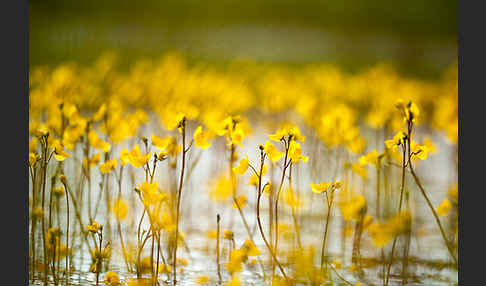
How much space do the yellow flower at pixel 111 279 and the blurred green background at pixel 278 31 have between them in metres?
1.03

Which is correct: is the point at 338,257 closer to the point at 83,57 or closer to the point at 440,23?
the point at 83,57

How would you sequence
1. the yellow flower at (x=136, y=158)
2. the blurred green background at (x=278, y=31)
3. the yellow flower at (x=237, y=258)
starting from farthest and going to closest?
the blurred green background at (x=278, y=31) → the yellow flower at (x=136, y=158) → the yellow flower at (x=237, y=258)

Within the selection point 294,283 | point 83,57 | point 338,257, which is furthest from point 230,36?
point 294,283

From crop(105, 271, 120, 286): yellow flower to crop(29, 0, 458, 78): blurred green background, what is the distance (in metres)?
1.03

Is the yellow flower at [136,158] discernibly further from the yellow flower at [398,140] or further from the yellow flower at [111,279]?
the yellow flower at [398,140]

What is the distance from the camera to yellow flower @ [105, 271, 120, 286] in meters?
1.43

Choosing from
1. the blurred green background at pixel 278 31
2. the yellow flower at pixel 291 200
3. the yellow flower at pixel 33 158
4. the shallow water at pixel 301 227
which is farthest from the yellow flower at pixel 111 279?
the blurred green background at pixel 278 31

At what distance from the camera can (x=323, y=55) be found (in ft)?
18.2

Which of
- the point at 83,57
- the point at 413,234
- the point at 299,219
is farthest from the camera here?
the point at 83,57

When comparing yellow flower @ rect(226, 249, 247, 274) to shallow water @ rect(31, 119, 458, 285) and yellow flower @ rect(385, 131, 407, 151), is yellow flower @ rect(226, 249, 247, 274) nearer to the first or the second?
shallow water @ rect(31, 119, 458, 285)

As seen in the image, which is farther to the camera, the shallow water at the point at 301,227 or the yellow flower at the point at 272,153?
the shallow water at the point at 301,227

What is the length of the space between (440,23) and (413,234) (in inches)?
94.1

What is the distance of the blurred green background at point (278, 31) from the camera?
3.21 metres

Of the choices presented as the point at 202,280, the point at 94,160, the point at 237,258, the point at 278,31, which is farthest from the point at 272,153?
the point at 278,31
